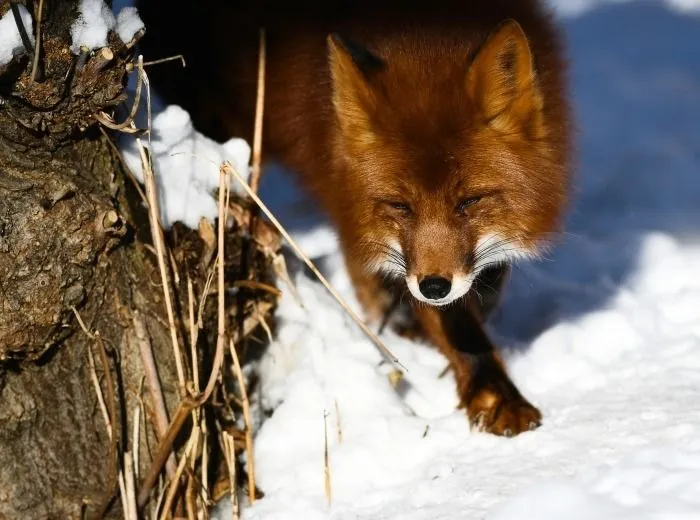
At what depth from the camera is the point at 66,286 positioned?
281cm

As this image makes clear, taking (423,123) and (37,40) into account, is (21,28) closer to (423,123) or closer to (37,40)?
(37,40)

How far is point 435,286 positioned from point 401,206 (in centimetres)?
35

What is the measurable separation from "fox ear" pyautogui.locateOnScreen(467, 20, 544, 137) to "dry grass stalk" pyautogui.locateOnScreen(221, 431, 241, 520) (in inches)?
56.4

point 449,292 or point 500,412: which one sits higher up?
point 449,292

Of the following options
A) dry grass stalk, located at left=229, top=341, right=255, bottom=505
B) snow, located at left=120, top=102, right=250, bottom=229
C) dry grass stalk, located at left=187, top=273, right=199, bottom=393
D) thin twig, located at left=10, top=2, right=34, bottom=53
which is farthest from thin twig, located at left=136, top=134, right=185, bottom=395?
thin twig, located at left=10, top=2, right=34, bottom=53

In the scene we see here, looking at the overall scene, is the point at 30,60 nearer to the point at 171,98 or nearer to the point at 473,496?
the point at 171,98

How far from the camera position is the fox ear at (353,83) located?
10.1 feet

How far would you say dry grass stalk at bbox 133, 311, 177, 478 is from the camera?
9.85 feet

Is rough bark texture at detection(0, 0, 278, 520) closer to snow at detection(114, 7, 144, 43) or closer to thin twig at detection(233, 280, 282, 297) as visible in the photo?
snow at detection(114, 7, 144, 43)

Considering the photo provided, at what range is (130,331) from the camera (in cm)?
301

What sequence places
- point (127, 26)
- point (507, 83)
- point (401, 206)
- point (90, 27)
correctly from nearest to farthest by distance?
point (90, 27) → point (127, 26) → point (507, 83) → point (401, 206)

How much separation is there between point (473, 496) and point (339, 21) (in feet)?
6.33

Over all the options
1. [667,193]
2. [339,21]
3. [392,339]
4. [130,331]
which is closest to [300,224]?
[392,339]

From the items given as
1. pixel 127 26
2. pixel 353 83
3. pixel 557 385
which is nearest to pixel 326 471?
pixel 557 385
